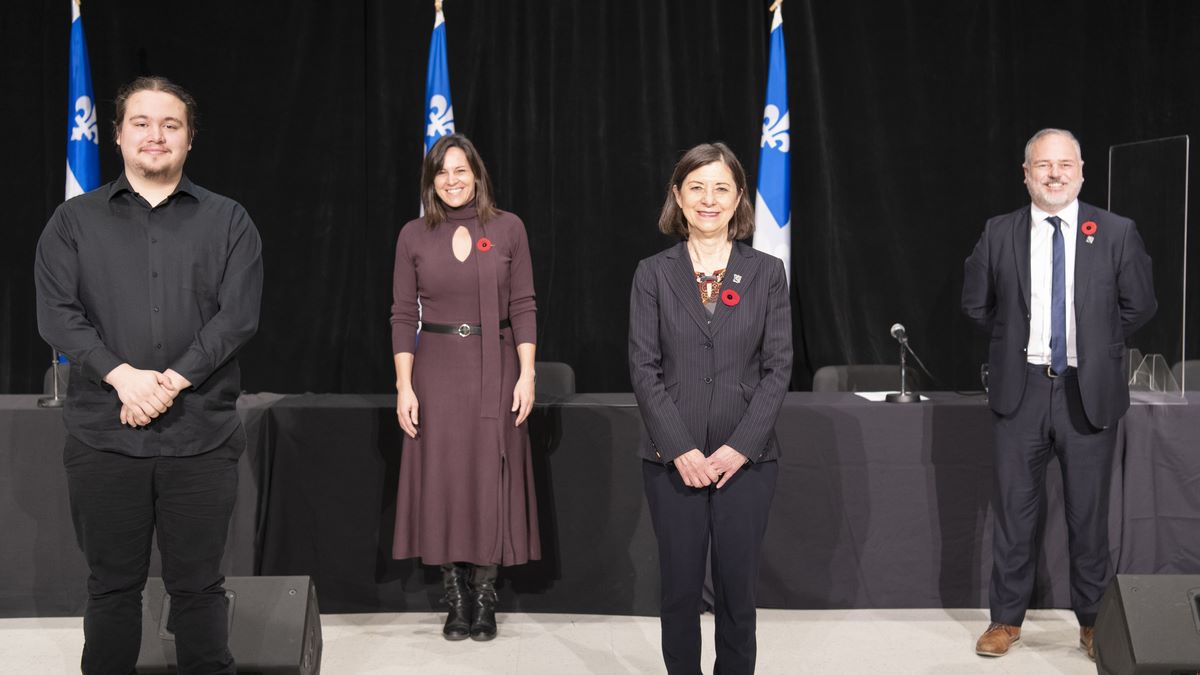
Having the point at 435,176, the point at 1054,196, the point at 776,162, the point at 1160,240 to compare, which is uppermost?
the point at 776,162

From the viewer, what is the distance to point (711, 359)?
292 cm

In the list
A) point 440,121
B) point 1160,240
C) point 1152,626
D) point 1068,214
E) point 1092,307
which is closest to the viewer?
point 1152,626

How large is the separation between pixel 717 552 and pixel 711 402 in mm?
393

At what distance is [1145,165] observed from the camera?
434 cm

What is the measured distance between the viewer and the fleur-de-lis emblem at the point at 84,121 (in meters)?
5.60

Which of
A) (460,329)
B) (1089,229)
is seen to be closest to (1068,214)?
(1089,229)

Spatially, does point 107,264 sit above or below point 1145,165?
below

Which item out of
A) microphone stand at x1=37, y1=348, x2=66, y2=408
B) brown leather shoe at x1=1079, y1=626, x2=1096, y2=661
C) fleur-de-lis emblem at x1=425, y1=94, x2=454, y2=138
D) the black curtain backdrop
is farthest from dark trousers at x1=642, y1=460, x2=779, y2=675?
the black curtain backdrop

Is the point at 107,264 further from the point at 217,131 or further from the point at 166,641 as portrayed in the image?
the point at 217,131

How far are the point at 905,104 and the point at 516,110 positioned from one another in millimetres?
2050

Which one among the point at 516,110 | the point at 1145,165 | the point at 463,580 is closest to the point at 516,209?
the point at 516,110

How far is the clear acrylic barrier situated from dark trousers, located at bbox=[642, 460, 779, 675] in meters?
2.09

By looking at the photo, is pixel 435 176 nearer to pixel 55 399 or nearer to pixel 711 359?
pixel 711 359

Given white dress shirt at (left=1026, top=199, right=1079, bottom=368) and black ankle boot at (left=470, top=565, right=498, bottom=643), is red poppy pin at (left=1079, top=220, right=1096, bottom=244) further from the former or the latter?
black ankle boot at (left=470, top=565, right=498, bottom=643)
